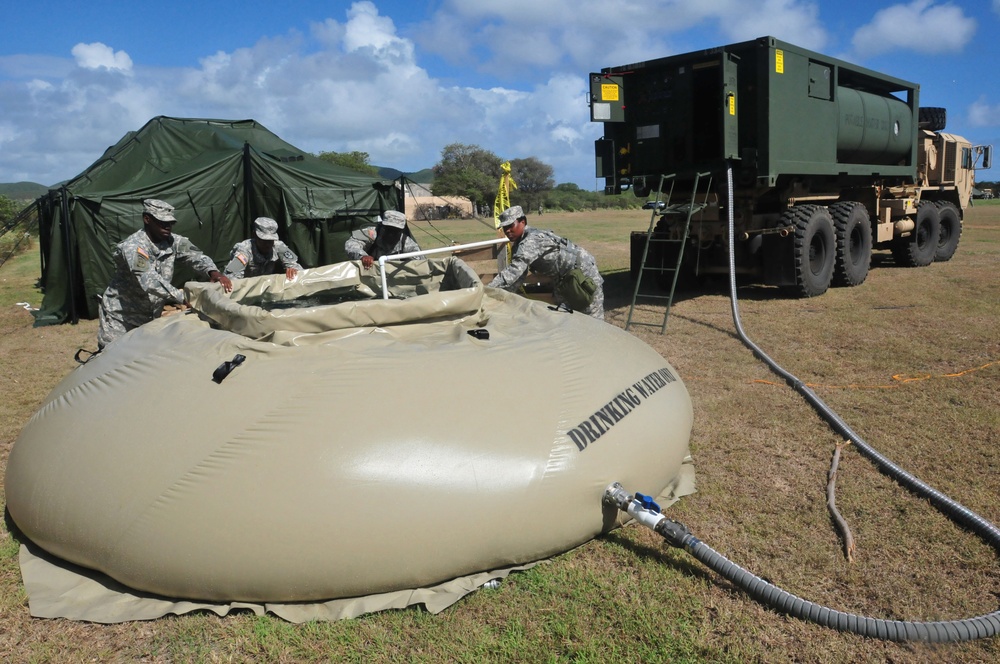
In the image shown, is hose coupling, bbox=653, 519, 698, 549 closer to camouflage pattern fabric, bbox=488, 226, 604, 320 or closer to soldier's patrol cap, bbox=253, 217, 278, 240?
camouflage pattern fabric, bbox=488, 226, 604, 320

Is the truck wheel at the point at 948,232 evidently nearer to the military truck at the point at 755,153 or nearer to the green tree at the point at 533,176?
the military truck at the point at 755,153

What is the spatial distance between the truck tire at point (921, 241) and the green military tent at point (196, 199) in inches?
367

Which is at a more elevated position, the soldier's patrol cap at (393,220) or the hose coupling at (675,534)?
the soldier's patrol cap at (393,220)

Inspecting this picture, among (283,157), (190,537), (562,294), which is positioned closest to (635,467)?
(190,537)

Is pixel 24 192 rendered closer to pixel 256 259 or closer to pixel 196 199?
pixel 196 199

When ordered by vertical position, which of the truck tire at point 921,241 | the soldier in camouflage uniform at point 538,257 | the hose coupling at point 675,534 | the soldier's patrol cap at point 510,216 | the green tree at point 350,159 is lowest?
the hose coupling at point 675,534

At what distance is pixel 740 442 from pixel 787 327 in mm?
3940

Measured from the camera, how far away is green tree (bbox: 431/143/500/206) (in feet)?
166

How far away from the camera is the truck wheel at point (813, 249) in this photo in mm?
9734

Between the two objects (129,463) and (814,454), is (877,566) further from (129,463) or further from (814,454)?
(129,463)

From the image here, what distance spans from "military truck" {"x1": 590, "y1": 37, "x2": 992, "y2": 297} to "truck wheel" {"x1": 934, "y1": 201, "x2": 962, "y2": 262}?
3104 millimetres

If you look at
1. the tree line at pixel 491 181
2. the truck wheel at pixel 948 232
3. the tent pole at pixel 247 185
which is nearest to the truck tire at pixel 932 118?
the truck wheel at pixel 948 232

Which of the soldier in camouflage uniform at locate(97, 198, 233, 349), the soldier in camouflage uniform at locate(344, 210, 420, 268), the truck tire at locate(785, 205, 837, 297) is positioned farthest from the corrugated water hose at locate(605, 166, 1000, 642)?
the truck tire at locate(785, 205, 837, 297)

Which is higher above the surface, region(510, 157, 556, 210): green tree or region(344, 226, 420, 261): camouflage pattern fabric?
region(510, 157, 556, 210): green tree
